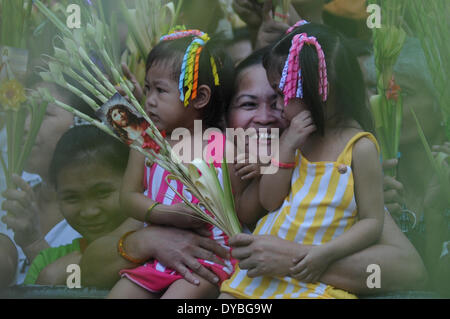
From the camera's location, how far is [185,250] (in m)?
2.49

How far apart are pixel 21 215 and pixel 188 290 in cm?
88

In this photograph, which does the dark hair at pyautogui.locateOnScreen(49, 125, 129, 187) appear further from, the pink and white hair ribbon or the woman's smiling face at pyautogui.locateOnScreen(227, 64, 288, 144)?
the pink and white hair ribbon

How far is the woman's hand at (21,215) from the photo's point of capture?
2.71 m

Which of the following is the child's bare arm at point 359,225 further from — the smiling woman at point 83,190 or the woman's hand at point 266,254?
the smiling woman at point 83,190

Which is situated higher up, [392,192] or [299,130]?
[299,130]

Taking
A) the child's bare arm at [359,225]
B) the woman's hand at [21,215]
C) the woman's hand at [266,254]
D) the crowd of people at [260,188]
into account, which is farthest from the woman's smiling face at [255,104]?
the woman's hand at [21,215]

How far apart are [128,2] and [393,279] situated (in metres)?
1.68

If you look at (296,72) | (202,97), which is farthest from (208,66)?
(296,72)

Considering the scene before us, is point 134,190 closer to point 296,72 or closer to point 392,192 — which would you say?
point 296,72

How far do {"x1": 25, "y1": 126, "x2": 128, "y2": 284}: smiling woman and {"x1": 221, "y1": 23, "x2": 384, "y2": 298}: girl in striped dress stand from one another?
2.25 feet

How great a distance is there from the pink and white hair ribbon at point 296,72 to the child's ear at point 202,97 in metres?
0.38

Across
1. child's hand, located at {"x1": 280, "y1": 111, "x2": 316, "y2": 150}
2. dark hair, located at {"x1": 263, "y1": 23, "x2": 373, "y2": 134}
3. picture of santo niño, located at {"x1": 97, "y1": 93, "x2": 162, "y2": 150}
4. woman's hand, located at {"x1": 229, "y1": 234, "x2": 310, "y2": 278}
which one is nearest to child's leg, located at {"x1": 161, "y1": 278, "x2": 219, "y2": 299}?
woman's hand, located at {"x1": 229, "y1": 234, "x2": 310, "y2": 278}

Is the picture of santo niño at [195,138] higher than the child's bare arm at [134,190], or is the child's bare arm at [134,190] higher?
the picture of santo niño at [195,138]
